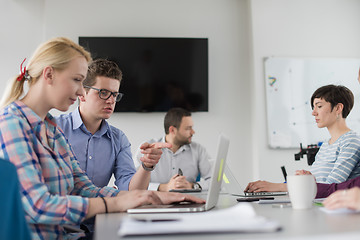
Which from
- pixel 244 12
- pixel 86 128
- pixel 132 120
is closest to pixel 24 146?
pixel 86 128

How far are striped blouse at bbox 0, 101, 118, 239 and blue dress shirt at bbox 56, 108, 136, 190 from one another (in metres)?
0.70

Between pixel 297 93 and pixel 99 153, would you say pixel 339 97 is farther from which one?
pixel 297 93

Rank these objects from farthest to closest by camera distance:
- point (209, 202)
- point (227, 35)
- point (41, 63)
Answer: point (227, 35) → point (41, 63) → point (209, 202)

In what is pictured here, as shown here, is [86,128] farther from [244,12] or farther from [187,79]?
[244,12]

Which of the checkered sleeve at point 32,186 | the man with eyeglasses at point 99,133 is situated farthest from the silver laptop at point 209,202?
the man with eyeglasses at point 99,133

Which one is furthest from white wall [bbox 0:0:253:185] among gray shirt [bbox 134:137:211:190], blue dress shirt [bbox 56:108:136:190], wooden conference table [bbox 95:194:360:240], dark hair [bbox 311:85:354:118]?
wooden conference table [bbox 95:194:360:240]

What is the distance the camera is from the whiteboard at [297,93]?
15.1ft

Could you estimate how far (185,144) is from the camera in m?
3.69

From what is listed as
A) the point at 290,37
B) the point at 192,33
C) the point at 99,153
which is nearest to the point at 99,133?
the point at 99,153

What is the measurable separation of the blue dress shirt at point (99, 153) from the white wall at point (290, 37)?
2518 mm

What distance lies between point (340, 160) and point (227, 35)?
2.82 m

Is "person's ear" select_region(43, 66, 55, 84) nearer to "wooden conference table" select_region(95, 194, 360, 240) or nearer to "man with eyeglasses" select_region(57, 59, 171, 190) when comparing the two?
"wooden conference table" select_region(95, 194, 360, 240)

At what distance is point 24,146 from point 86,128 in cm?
105

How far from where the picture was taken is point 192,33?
15.4 feet
